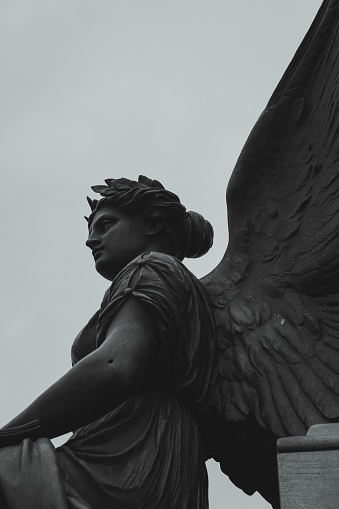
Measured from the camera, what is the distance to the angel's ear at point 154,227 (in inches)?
256

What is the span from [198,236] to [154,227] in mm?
388

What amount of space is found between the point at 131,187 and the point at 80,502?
2.22m

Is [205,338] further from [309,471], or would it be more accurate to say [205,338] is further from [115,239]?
[309,471]

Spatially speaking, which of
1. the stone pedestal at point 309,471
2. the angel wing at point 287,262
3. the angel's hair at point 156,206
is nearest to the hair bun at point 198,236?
the angel's hair at point 156,206

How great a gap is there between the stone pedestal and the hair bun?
203 centimetres

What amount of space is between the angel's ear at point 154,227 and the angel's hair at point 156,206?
0.02 metres

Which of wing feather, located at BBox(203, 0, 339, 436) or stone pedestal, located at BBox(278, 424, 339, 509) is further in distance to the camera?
wing feather, located at BBox(203, 0, 339, 436)

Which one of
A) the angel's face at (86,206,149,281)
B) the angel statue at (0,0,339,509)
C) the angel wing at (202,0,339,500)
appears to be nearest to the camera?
the angel statue at (0,0,339,509)

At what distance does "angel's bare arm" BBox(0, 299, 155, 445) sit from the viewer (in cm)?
529

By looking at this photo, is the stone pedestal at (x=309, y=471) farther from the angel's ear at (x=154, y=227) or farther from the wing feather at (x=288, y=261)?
the angel's ear at (x=154, y=227)

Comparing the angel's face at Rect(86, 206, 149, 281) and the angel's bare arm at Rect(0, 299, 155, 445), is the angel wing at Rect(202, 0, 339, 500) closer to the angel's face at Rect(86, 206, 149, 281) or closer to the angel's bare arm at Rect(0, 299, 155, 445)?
the angel's face at Rect(86, 206, 149, 281)

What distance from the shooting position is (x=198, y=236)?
267 inches

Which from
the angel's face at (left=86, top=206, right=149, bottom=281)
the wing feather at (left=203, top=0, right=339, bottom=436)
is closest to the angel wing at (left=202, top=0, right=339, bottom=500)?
the wing feather at (left=203, top=0, right=339, bottom=436)

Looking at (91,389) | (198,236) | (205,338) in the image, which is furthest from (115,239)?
(91,389)
